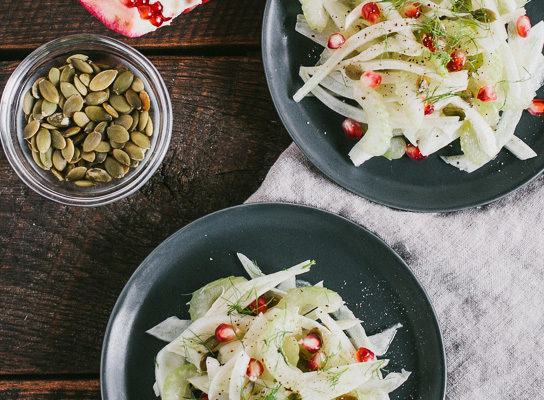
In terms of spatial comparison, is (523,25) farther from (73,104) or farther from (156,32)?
(73,104)

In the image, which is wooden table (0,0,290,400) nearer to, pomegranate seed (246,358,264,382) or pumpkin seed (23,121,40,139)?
pumpkin seed (23,121,40,139)

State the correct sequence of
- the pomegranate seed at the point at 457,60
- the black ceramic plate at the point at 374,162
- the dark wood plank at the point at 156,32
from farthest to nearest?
the dark wood plank at the point at 156,32 → the black ceramic plate at the point at 374,162 → the pomegranate seed at the point at 457,60

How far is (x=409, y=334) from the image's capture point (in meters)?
1.98

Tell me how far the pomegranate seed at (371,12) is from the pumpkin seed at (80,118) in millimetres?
980

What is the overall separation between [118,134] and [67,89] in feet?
0.76

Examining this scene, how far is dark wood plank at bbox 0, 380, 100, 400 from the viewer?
2.10 m

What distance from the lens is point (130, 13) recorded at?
6.56 feet

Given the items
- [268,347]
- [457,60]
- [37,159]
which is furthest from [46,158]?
[457,60]

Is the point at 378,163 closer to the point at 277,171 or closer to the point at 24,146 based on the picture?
the point at 277,171

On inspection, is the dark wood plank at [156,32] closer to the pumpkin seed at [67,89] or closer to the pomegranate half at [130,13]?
the pomegranate half at [130,13]

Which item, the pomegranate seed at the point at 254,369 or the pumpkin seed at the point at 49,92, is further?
the pumpkin seed at the point at 49,92

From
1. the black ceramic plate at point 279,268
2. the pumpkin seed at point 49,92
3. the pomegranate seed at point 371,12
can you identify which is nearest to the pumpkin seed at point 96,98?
the pumpkin seed at point 49,92

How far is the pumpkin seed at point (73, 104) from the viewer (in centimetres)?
197

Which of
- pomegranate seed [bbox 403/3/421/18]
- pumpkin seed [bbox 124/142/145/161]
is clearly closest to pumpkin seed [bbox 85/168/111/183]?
pumpkin seed [bbox 124/142/145/161]
